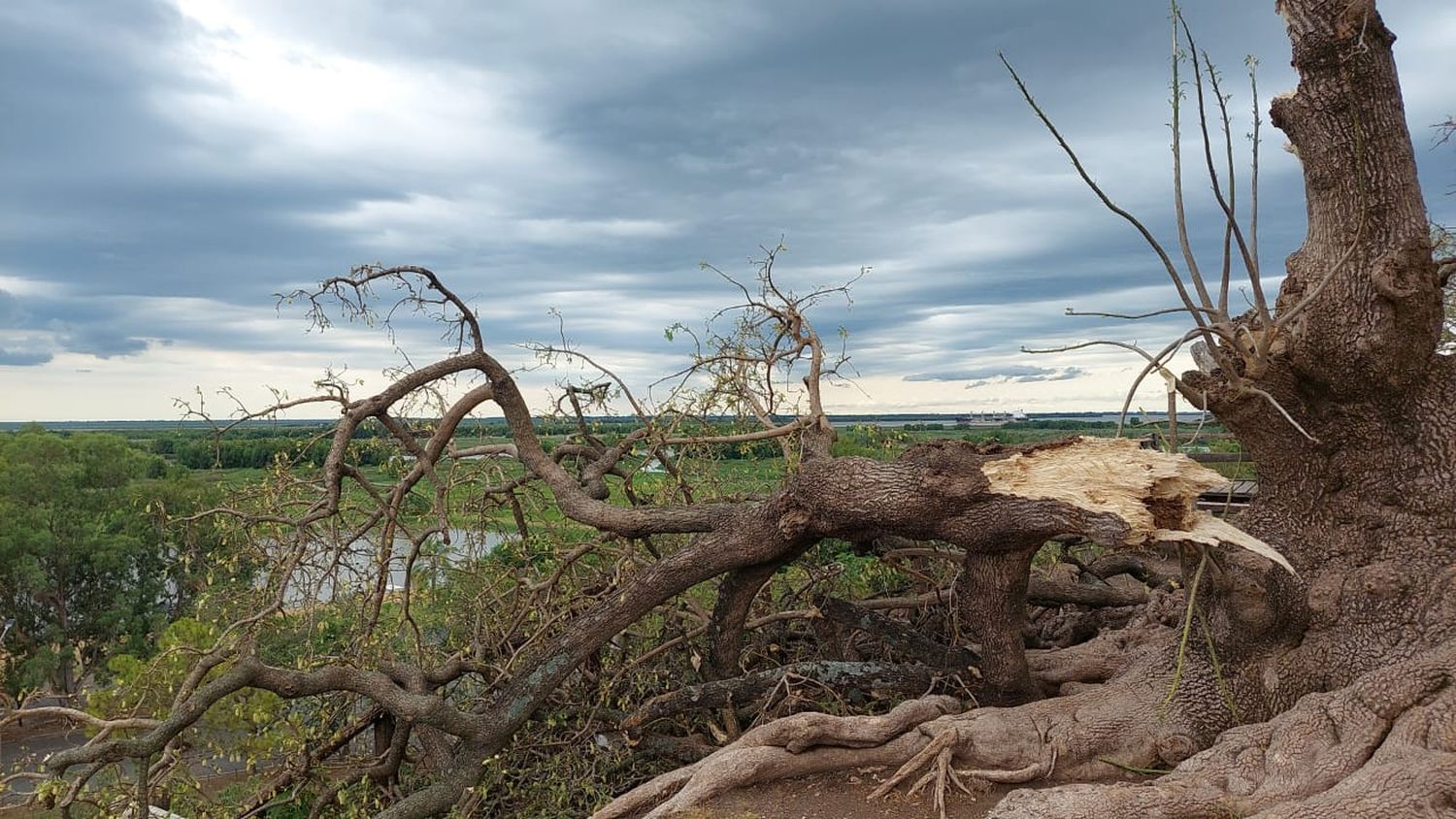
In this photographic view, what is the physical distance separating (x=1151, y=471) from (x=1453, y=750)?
1.73 metres

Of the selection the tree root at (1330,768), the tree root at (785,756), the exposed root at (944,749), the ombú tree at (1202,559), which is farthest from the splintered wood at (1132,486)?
the tree root at (785,756)

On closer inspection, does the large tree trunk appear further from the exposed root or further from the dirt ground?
the dirt ground

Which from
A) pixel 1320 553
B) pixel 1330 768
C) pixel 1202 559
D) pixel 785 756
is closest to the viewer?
pixel 1330 768

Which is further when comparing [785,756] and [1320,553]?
[1320,553]

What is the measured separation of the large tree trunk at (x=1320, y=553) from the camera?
4672 mm

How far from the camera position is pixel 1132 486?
5176 mm

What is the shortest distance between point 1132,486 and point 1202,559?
1.59 ft

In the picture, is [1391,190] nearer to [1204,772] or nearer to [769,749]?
[1204,772]

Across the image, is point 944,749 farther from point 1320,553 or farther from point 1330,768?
point 1320,553

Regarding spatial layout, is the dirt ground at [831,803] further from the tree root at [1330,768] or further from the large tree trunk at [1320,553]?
the tree root at [1330,768]

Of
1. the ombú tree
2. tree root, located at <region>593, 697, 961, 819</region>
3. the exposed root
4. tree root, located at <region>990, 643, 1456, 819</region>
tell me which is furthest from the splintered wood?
tree root, located at <region>593, 697, 961, 819</region>

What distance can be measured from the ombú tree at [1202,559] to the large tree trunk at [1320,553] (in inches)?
0.5

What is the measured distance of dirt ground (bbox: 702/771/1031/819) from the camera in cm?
508

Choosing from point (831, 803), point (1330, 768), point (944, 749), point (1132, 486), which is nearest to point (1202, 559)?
point (1132, 486)
